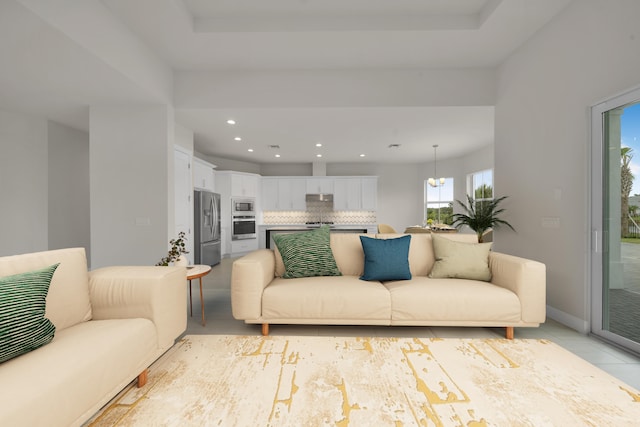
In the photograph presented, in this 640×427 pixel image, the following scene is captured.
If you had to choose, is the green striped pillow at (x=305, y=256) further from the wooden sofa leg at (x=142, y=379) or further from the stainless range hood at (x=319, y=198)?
the stainless range hood at (x=319, y=198)

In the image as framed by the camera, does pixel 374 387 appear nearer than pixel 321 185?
Yes

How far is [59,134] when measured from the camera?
471 centimetres

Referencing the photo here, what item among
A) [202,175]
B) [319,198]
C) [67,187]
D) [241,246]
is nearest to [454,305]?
[202,175]

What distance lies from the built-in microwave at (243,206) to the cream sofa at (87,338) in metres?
5.17

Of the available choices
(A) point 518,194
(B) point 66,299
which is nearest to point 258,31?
(B) point 66,299

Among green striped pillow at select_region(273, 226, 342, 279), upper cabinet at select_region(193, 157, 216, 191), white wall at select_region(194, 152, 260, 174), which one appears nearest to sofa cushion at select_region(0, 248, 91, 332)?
green striped pillow at select_region(273, 226, 342, 279)

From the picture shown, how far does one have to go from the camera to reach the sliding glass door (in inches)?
86.3

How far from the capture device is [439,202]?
7.99 metres

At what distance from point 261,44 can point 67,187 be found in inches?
169

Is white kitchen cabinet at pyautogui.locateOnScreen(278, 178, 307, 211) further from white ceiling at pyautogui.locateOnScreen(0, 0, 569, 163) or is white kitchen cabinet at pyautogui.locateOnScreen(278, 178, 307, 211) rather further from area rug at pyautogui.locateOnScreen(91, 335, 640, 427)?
area rug at pyautogui.locateOnScreen(91, 335, 640, 427)

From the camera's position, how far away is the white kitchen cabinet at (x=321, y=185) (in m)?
7.96

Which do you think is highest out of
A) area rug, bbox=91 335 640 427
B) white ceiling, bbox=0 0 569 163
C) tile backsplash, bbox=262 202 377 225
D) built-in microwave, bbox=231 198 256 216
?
white ceiling, bbox=0 0 569 163

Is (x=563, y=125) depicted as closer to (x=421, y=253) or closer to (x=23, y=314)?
(x=421, y=253)

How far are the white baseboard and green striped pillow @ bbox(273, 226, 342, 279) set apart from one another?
2.14m
